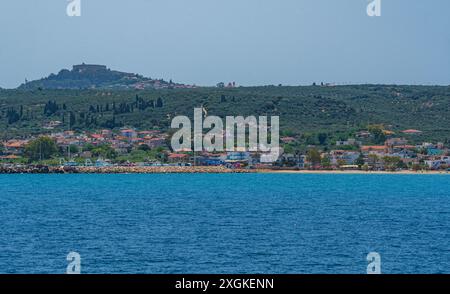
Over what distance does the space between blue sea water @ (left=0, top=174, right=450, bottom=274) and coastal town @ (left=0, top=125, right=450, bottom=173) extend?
6940 cm

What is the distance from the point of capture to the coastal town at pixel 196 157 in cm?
14262

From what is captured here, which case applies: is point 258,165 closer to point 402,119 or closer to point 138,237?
point 402,119

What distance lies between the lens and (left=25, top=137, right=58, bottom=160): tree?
476 ft

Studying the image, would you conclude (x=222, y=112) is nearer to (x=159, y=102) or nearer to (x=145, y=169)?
(x=159, y=102)

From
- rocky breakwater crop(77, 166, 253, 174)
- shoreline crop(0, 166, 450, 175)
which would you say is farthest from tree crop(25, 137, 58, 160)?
rocky breakwater crop(77, 166, 253, 174)

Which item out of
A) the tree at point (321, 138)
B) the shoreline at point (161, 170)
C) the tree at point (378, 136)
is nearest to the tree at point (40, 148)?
the shoreline at point (161, 170)

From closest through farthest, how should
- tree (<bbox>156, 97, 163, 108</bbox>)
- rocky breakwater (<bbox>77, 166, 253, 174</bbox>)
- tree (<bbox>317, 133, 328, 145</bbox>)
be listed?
rocky breakwater (<bbox>77, 166, 253, 174</bbox>) → tree (<bbox>317, 133, 328, 145</bbox>) → tree (<bbox>156, 97, 163, 108</bbox>)

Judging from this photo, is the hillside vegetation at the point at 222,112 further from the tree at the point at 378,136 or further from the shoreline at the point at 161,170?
the shoreline at the point at 161,170

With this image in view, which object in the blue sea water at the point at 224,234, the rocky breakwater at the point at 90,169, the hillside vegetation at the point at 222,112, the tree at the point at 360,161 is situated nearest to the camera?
the blue sea water at the point at 224,234

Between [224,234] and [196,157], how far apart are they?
348 ft

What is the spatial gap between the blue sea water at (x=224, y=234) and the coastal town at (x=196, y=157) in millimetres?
69402

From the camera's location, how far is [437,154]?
497ft

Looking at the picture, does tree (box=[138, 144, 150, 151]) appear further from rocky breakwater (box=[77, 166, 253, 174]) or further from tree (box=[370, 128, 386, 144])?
tree (box=[370, 128, 386, 144])

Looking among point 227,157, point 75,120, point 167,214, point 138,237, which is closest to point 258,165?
point 227,157
